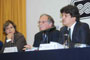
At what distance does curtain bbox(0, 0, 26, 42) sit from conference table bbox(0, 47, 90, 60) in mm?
2932

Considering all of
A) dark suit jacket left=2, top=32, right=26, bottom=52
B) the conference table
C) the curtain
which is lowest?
dark suit jacket left=2, top=32, right=26, bottom=52

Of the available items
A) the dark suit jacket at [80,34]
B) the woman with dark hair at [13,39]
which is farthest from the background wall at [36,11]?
the dark suit jacket at [80,34]

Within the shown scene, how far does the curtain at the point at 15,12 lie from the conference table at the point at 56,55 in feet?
9.62

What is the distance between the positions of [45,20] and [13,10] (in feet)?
6.52

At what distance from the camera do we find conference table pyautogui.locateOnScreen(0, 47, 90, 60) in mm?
1832

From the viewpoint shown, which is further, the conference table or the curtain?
the curtain

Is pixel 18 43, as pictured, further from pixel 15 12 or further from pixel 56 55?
pixel 15 12

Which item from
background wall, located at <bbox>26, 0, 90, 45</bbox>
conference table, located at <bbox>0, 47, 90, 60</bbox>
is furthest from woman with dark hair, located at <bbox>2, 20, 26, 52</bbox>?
conference table, located at <bbox>0, 47, 90, 60</bbox>

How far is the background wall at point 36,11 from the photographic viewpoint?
15.3 feet

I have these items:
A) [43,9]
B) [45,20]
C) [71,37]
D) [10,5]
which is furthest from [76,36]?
[10,5]

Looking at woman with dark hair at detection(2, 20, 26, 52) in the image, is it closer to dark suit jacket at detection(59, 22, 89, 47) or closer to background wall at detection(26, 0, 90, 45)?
dark suit jacket at detection(59, 22, 89, 47)

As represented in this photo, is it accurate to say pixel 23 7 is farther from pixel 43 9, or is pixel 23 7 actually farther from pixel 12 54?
pixel 12 54

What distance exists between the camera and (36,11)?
5.02 m

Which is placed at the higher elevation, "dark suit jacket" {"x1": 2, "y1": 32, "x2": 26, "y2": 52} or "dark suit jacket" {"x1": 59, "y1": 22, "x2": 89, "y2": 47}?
"dark suit jacket" {"x1": 59, "y1": 22, "x2": 89, "y2": 47}
